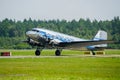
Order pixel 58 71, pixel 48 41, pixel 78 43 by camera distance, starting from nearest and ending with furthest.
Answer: pixel 58 71 → pixel 48 41 → pixel 78 43

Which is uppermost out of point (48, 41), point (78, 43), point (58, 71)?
point (48, 41)

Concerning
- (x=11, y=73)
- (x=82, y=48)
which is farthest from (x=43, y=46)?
(x=11, y=73)

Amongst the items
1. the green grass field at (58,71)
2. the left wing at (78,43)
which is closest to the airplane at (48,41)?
the left wing at (78,43)

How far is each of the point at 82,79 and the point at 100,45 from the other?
2089 inches

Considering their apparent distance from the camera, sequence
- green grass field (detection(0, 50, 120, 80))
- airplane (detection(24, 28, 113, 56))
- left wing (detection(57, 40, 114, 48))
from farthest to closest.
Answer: left wing (detection(57, 40, 114, 48))
airplane (detection(24, 28, 113, 56))
green grass field (detection(0, 50, 120, 80))

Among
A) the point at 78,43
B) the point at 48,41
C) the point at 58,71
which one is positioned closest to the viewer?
the point at 58,71

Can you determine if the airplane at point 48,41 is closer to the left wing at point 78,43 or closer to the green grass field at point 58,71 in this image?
the left wing at point 78,43

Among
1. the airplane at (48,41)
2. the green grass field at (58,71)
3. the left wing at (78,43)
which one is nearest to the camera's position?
the green grass field at (58,71)

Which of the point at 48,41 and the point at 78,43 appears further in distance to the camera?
the point at 78,43

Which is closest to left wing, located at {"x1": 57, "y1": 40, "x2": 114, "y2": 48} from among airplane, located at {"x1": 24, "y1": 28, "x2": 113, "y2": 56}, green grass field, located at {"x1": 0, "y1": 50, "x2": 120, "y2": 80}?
airplane, located at {"x1": 24, "y1": 28, "x2": 113, "y2": 56}

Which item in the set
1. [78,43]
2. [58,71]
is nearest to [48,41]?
[78,43]

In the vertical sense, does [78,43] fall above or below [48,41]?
below

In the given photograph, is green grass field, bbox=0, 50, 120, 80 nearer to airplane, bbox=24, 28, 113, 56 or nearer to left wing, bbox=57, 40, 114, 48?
airplane, bbox=24, 28, 113, 56

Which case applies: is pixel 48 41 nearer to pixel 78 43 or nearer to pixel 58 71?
pixel 78 43
